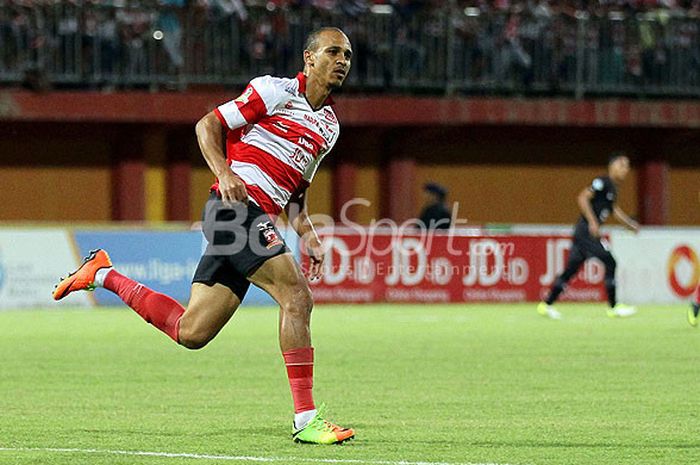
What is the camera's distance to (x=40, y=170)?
102 feet

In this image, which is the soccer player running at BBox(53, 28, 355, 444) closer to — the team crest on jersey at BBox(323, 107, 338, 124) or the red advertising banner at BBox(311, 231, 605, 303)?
the team crest on jersey at BBox(323, 107, 338, 124)

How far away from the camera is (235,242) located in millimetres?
8438

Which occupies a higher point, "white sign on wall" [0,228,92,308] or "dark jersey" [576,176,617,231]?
"dark jersey" [576,176,617,231]

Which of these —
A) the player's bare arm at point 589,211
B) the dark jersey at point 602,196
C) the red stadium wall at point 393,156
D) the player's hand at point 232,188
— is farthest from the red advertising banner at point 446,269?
the player's hand at point 232,188

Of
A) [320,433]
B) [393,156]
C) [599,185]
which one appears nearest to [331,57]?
[320,433]

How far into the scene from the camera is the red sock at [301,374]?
8.48m

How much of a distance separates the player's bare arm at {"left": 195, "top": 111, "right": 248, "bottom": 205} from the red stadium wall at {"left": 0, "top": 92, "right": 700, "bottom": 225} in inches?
822

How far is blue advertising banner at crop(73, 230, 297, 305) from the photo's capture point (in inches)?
967

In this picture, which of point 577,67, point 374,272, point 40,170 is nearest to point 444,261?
point 374,272

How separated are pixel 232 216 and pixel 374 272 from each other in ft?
57.6

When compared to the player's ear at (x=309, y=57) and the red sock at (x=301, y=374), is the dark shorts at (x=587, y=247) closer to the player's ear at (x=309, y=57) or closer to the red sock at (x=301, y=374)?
the player's ear at (x=309, y=57)

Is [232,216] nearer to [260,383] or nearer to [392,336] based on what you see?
[260,383]

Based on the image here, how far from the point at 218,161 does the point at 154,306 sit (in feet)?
3.89
